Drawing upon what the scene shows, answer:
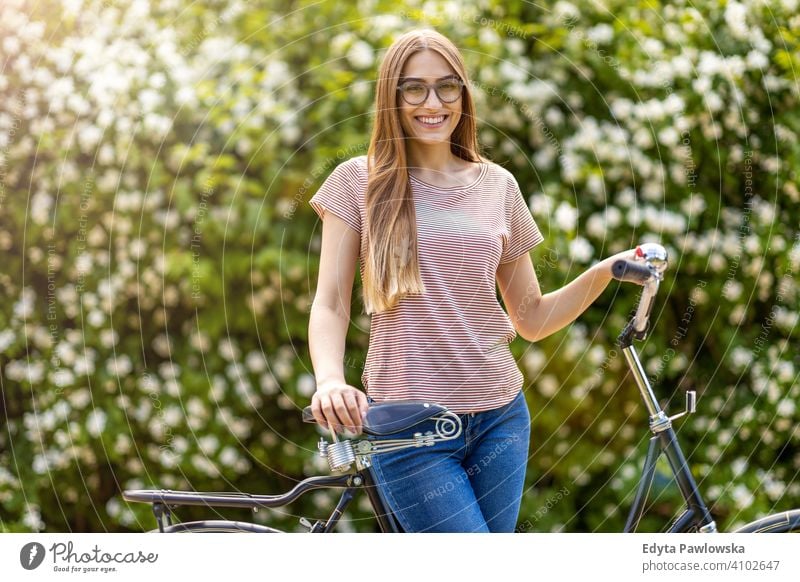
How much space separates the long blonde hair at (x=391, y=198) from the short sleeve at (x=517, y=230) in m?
0.24

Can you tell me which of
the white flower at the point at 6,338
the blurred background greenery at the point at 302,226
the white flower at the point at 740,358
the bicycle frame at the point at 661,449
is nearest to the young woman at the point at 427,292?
the bicycle frame at the point at 661,449

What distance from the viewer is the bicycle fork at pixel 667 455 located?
2004 millimetres

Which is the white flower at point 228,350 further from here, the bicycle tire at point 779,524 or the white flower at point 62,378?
the bicycle tire at point 779,524

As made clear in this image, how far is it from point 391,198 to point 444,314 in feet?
0.78

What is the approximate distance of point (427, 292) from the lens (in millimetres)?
1847

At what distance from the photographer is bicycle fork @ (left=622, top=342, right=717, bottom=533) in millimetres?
2004

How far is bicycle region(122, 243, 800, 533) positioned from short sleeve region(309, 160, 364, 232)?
1.16ft

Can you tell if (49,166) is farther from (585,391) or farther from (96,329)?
(585,391)

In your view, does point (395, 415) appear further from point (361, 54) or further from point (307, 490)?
point (361, 54)

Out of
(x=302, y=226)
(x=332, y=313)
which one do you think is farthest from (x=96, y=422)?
(x=332, y=313)

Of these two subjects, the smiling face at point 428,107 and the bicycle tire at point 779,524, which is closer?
the smiling face at point 428,107

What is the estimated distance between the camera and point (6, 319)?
3.07 metres

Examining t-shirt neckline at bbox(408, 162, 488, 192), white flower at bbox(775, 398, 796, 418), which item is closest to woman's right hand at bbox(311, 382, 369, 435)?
t-shirt neckline at bbox(408, 162, 488, 192)
